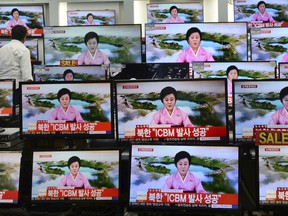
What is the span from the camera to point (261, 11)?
25.0ft

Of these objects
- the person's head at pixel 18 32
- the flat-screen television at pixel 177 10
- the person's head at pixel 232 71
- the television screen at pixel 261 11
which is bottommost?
the person's head at pixel 232 71

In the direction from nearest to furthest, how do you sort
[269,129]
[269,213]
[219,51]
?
[269,129], [269,213], [219,51]

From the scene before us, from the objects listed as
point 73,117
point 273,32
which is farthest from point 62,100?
point 273,32

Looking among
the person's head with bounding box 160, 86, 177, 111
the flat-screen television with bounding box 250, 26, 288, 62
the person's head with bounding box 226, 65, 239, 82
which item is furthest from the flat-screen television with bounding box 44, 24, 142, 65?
the person's head with bounding box 160, 86, 177, 111

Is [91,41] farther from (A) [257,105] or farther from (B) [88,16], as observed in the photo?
(B) [88,16]

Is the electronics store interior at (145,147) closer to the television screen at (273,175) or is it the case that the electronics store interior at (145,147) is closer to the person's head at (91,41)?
the television screen at (273,175)

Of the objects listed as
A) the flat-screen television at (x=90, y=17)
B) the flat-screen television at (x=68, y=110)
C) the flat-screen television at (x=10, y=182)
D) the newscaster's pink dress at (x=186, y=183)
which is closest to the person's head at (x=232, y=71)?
the flat-screen television at (x=68, y=110)

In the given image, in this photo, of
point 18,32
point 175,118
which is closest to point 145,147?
point 175,118

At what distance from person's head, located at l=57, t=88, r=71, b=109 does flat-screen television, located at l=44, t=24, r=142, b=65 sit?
262cm

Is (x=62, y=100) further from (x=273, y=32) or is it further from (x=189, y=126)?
(x=273, y=32)

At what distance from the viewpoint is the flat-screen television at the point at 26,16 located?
951 centimetres

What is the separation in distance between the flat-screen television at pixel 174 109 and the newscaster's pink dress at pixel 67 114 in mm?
234

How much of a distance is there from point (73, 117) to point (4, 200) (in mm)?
575

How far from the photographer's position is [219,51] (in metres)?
5.19
